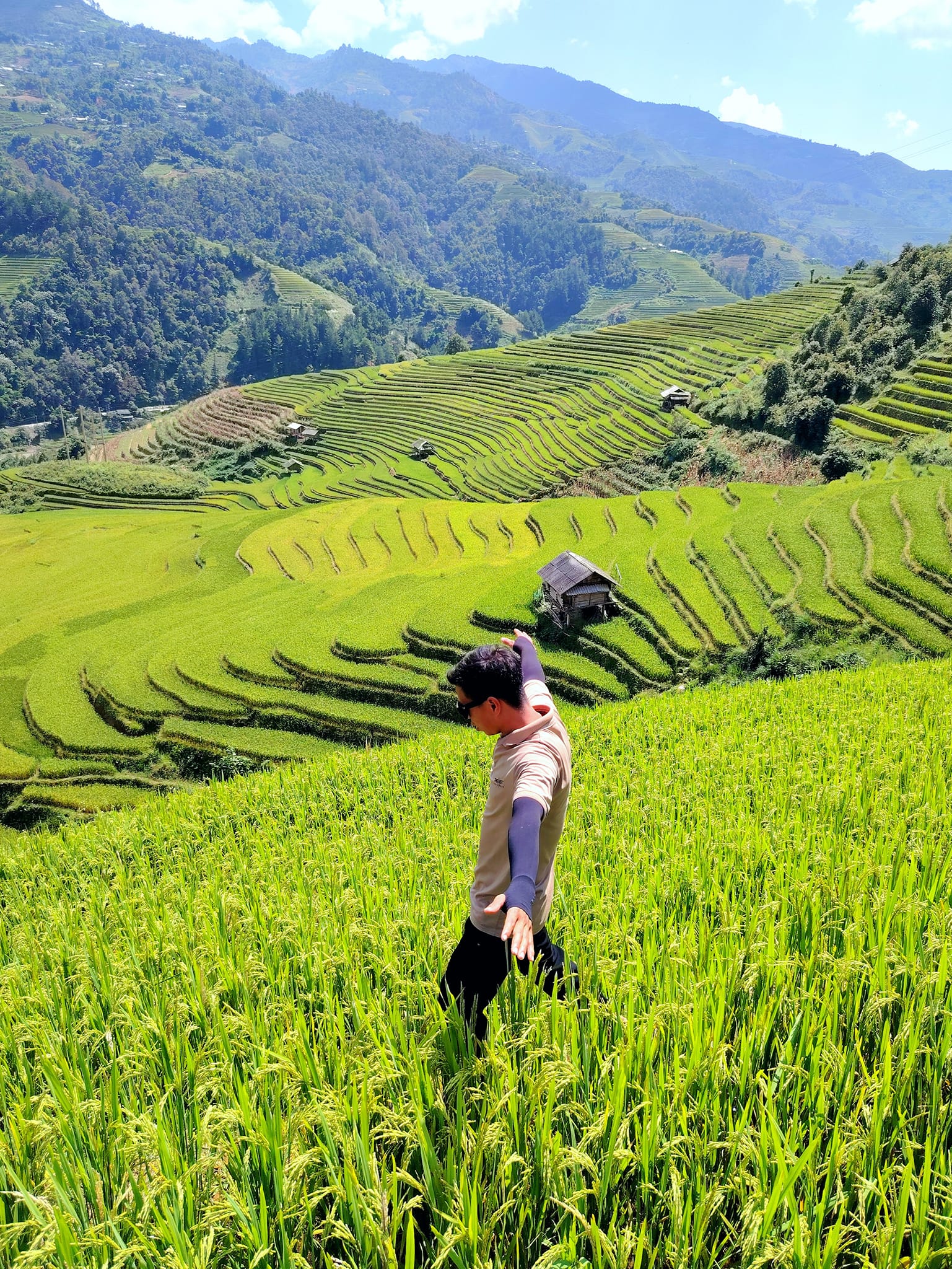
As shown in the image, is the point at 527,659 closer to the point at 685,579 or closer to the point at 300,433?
the point at 685,579

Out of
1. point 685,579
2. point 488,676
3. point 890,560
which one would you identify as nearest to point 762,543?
point 685,579

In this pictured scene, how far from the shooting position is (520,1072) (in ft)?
10.9

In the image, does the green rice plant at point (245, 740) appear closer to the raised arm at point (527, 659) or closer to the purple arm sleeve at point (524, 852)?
the raised arm at point (527, 659)

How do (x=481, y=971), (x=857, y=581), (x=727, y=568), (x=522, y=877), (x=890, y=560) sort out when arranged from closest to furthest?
(x=522, y=877) < (x=481, y=971) < (x=857, y=581) < (x=890, y=560) < (x=727, y=568)

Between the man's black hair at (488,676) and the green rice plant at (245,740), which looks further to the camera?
the green rice plant at (245,740)

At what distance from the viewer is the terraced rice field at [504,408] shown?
6888 centimetres

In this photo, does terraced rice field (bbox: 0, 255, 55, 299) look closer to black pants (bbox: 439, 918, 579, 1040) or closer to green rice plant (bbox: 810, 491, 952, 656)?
green rice plant (bbox: 810, 491, 952, 656)

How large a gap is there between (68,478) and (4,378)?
110m

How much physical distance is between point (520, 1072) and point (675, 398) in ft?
231

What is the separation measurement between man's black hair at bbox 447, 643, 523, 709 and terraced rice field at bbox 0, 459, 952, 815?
75.5 ft

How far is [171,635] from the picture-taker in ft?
112

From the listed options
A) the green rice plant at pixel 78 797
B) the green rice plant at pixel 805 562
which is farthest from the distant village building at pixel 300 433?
the green rice plant at pixel 78 797

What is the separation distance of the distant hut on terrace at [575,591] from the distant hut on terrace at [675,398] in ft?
143

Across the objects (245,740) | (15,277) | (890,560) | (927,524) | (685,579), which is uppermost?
(15,277)
